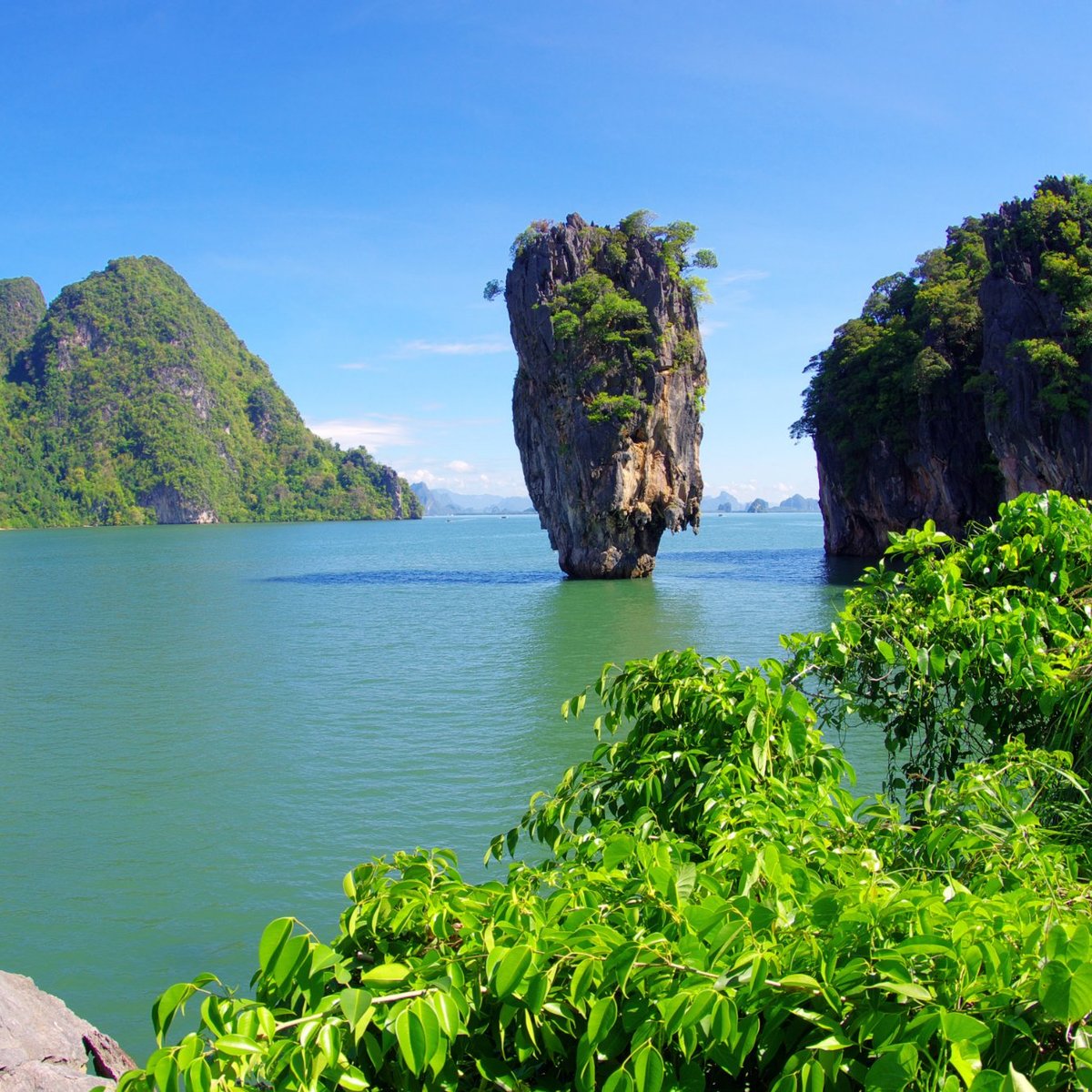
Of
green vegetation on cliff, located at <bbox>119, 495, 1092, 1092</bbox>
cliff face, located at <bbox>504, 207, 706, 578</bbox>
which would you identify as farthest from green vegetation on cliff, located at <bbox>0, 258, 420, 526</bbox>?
green vegetation on cliff, located at <bbox>119, 495, 1092, 1092</bbox>

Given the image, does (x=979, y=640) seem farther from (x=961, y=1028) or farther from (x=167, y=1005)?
(x=167, y=1005)

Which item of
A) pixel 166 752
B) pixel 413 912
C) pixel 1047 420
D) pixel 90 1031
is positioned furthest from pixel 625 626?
pixel 413 912

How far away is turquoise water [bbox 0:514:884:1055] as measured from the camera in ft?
23.8

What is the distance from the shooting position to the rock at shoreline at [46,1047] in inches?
169

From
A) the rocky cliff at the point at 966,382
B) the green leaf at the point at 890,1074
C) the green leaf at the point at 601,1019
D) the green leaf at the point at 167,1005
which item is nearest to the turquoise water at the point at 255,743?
the green leaf at the point at 167,1005

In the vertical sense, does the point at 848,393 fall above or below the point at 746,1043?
above

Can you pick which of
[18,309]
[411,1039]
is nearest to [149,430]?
[18,309]

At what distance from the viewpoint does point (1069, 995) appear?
5.22ft

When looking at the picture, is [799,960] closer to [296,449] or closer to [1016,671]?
[1016,671]

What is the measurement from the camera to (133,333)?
147875 mm

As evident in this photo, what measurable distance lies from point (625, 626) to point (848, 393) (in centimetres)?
2092

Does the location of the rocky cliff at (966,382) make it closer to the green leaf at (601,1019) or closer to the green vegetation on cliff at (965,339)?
the green vegetation on cliff at (965,339)

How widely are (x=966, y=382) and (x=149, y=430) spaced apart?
411 ft

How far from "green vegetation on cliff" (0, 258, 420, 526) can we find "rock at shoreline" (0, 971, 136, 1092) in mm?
128938
